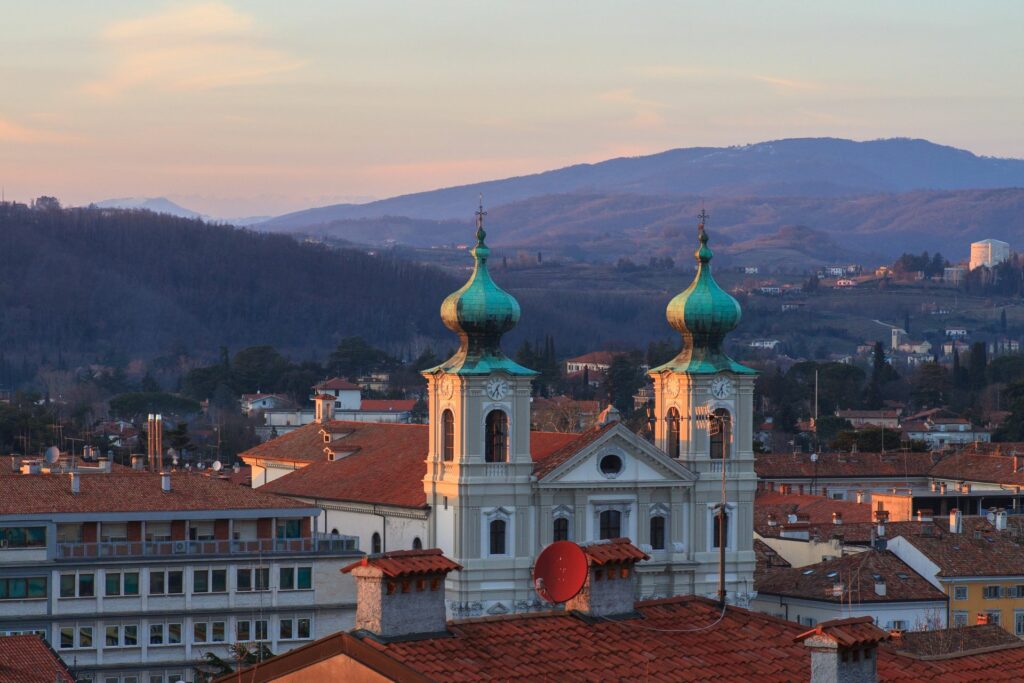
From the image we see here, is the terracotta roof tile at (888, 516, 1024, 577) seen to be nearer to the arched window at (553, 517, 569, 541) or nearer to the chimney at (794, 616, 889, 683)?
the arched window at (553, 517, 569, 541)

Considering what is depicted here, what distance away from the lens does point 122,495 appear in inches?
2564

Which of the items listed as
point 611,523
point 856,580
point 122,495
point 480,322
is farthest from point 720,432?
point 122,495

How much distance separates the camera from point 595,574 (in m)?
26.7

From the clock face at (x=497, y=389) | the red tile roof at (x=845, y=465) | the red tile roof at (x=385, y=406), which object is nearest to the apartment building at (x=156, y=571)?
the clock face at (x=497, y=389)

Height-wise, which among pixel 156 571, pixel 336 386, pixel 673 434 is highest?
pixel 673 434

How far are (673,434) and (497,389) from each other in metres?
6.82

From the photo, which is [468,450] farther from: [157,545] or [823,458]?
[823,458]

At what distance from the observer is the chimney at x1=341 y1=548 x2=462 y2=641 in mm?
24250

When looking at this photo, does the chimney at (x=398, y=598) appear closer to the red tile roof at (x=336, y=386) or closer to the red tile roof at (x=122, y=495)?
the red tile roof at (x=122, y=495)

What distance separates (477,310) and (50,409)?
3632 inches

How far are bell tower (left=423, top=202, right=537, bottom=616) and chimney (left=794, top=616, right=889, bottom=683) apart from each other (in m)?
45.4

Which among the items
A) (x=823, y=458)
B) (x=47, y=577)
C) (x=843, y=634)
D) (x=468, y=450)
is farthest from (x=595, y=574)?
(x=823, y=458)

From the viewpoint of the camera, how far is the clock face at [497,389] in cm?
7038

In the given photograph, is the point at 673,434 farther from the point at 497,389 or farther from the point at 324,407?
the point at 324,407
